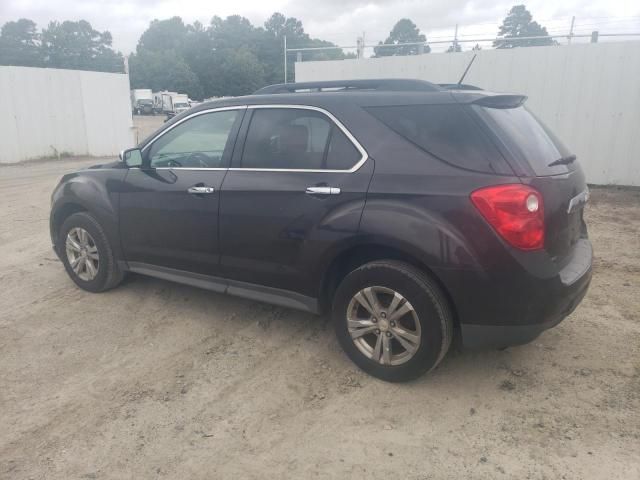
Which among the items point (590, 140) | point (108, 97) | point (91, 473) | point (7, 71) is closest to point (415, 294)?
point (91, 473)

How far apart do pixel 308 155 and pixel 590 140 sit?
8046 millimetres

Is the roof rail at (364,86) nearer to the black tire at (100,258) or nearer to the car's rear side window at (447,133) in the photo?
the car's rear side window at (447,133)

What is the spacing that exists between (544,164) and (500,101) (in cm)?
49

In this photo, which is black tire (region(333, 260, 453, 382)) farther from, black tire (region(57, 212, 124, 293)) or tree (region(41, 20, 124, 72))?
tree (region(41, 20, 124, 72))

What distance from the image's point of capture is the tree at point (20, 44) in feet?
256

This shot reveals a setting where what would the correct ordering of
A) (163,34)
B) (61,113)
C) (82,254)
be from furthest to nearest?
(163,34), (61,113), (82,254)

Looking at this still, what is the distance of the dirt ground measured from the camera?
2592mm

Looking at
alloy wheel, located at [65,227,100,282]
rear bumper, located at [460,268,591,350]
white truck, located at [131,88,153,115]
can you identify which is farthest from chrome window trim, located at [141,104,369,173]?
white truck, located at [131,88,153,115]

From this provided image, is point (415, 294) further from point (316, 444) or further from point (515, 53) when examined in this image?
point (515, 53)

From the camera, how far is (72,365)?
3.57 meters

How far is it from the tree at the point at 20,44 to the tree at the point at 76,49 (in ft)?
4.98

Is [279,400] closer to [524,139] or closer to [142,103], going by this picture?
[524,139]

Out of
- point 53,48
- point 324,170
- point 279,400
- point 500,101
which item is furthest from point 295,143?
point 53,48

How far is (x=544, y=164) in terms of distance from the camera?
2.98 meters
